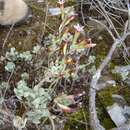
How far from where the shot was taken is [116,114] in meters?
2.17

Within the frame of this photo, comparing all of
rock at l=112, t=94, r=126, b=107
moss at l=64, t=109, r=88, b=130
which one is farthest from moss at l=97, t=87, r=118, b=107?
moss at l=64, t=109, r=88, b=130

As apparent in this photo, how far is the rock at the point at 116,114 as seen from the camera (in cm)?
215

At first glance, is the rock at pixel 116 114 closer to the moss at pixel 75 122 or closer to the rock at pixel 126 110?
the rock at pixel 126 110

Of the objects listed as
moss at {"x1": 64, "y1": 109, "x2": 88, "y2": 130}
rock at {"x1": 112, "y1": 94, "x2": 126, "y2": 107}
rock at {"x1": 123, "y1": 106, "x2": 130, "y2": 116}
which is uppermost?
rock at {"x1": 112, "y1": 94, "x2": 126, "y2": 107}

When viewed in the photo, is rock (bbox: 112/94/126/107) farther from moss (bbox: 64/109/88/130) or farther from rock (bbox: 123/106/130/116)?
moss (bbox: 64/109/88/130)

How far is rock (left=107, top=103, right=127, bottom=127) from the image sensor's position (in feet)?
7.04

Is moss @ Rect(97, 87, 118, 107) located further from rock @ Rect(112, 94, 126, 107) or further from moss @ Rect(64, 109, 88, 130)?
moss @ Rect(64, 109, 88, 130)

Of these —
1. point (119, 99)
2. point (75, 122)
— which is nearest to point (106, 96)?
point (119, 99)

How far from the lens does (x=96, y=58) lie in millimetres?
2436

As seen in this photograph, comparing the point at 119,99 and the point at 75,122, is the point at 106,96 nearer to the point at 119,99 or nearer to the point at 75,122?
the point at 119,99

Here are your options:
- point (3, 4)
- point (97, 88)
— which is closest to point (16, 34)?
point (3, 4)

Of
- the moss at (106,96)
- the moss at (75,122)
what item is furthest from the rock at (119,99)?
the moss at (75,122)

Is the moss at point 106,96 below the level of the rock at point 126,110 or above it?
above

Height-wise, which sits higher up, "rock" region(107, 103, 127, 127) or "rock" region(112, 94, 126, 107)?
"rock" region(112, 94, 126, 107)
